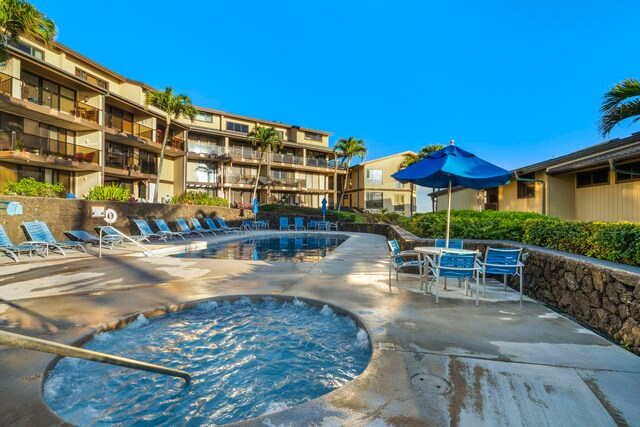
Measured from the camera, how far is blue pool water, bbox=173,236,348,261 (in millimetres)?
12188

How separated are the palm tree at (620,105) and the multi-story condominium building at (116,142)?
75.8 ft

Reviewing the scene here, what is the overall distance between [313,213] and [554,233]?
83.0ft

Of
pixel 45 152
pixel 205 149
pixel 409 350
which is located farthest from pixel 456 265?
pixel 205 149

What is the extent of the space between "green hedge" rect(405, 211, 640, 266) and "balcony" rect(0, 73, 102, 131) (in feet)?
66.3

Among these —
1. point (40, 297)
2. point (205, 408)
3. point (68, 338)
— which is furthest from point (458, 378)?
point (40, 297)

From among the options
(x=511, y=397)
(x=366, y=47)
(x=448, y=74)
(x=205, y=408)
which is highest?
(x=366, y=47)

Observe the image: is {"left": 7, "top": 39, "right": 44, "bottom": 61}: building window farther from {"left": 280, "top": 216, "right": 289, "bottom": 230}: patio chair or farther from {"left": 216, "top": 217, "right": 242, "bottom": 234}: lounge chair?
{"left": 280, "top": 216, "right": 289, "bottom": 230}: patio chair

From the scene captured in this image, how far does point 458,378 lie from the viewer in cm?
299

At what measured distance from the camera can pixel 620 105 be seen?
7.96m

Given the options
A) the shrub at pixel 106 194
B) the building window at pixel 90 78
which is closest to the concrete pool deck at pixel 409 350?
the shrub at pixel 106 194

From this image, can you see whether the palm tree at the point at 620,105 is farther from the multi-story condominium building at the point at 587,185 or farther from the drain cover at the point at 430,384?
the drain cover at the point at 430,384

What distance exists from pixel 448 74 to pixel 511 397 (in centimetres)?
5128

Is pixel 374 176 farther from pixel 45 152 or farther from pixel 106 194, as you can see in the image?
pixel 45 152

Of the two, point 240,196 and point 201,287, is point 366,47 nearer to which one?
point 240,196
